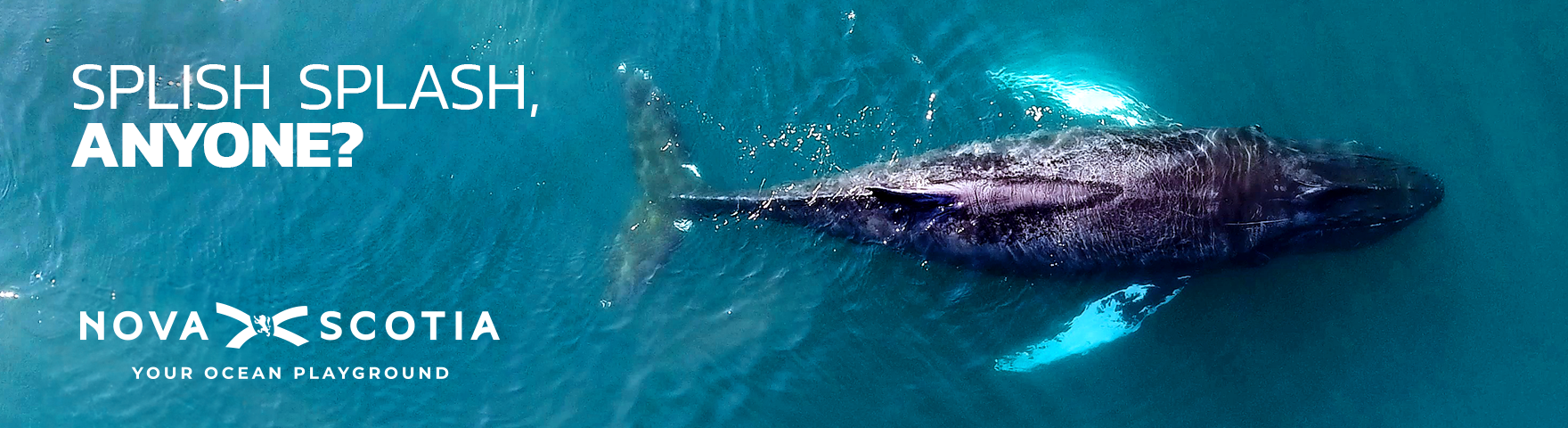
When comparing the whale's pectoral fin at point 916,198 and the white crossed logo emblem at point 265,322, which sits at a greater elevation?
the whale's pectoral fin at point 916,198

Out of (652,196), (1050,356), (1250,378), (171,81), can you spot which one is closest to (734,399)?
(652,196)

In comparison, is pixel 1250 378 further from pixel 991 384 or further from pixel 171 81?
pixel 171 81

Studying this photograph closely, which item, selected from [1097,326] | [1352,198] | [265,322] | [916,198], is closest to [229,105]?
[265,322]

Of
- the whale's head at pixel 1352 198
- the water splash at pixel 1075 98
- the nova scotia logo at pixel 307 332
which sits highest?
the water splash at pixel 1075 98

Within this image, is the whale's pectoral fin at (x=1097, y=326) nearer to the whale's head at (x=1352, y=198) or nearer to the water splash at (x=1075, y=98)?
the whale's head at (x=1352, y=198)

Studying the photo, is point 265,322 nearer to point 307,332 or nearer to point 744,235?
point 307,332

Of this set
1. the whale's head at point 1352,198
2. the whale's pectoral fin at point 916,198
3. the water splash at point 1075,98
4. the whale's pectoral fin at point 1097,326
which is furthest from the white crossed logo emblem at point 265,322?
the whale's head at point 1352,198

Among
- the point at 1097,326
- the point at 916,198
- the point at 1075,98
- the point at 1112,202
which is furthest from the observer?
the point at 1097,326
